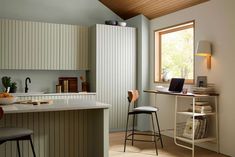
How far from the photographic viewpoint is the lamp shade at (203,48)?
13.6 ft

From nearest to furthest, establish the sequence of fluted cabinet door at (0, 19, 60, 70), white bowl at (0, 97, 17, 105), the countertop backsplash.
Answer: white bowl at (0, 97, 17, 105) → fluted cabinet door at (0, 19, 60, 70) → the countertop backsplash

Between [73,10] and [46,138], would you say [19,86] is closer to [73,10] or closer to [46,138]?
[73,10]

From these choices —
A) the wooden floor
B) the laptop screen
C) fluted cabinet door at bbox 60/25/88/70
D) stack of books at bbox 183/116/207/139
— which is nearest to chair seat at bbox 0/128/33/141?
the wooden floor

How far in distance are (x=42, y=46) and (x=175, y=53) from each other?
101 inches

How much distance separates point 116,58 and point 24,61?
1.80m

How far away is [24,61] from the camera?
5031mm

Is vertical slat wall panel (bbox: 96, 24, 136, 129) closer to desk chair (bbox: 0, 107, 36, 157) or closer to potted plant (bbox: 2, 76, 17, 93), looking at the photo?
potted plant (bbox: 2, 76, 17, 93)

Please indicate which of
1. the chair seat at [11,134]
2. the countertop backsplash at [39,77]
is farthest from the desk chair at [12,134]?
the countertop backsplash at [39,77]

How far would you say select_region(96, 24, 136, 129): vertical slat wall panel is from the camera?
5445mm

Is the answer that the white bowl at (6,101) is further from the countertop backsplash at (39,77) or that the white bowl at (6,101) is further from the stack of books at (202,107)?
the stack of books at (202,107)

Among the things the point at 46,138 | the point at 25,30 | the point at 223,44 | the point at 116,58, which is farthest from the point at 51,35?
the point at 223,44

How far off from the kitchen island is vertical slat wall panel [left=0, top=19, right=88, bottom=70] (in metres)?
2.22

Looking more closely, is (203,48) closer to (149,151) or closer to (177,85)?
(177,85)

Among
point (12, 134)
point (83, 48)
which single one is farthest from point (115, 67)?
point (12, 134)
